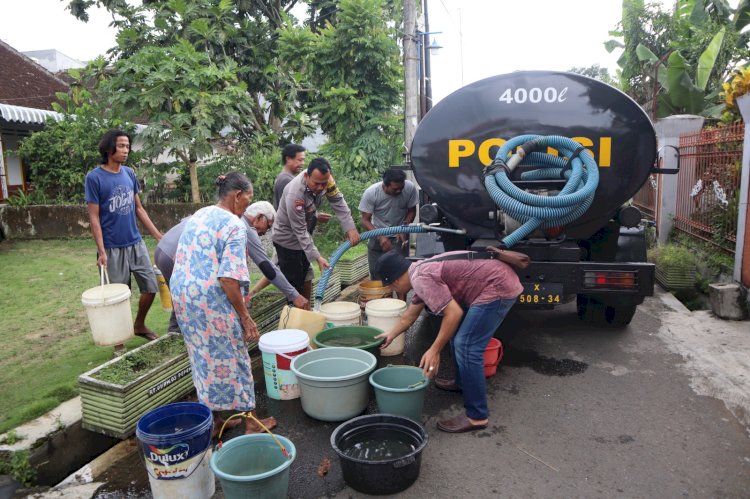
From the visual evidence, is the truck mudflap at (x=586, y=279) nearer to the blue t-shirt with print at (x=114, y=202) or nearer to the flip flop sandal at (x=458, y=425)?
the flip flop sandal at (x=458, y=425)

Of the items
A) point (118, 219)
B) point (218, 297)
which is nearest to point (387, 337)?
point (218, 297)

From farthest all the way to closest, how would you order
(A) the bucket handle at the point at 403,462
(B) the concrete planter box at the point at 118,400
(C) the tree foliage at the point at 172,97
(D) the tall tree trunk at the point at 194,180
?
(D) the tall tree trunk at the point at 194,180 < (C) the tree foliage at the point at 172,97 < (B) the concrete planter box at the point at 118,400 < (A) the bucket handle at the point at 403,462

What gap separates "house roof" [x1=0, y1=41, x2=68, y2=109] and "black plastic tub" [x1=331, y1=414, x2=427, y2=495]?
14.7 meters

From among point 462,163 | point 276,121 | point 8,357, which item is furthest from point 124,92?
point 462,163

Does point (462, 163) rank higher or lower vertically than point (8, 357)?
higher

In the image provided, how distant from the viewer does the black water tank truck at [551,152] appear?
429 centimetres

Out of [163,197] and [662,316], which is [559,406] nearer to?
[662,316]

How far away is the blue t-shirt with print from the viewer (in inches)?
181

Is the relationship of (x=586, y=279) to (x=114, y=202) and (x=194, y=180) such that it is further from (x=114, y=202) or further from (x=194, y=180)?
(x=194, y=180)

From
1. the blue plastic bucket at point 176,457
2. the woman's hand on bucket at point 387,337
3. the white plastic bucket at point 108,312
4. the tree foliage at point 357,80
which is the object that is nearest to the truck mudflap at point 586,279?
the woman's hand on bucket at point 387,337

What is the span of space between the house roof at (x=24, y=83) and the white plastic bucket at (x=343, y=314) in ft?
43.3

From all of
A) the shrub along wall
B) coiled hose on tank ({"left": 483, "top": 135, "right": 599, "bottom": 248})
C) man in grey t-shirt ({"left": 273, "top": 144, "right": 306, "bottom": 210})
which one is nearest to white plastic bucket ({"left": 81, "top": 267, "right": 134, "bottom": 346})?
man in grey t-shirt ({"left": 273, "top": 144, "right": 306, "bottom": 210})

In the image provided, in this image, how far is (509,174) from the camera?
4133 millimetres

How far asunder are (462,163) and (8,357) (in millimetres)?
4508
